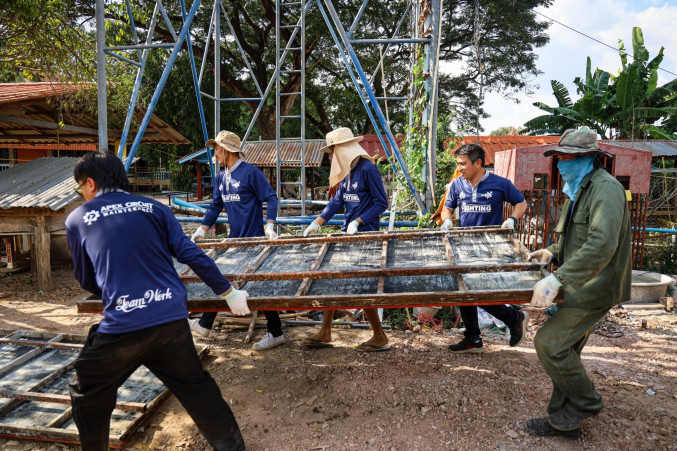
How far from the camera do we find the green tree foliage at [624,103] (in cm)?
1261

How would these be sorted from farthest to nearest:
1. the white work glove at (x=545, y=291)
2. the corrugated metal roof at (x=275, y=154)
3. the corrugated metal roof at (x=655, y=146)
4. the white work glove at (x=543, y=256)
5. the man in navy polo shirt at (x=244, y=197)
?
1. the corrugated metal roof at (x=275, y=154)
2. the corrugated metal roof at (x=655, y=146)
3. the man in navy polo shirt at (x=244, y=197)
4. the white work glove at (x=543, y=256)
5. the white work glove at (x=545, y=291)

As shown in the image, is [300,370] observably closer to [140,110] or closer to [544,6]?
[140,110]

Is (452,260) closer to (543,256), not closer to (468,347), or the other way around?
(543,256)

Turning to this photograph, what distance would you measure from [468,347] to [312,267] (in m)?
1.79

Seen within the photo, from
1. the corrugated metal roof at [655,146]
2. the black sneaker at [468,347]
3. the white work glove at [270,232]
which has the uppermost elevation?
the corrugated metal roof at [655,146]

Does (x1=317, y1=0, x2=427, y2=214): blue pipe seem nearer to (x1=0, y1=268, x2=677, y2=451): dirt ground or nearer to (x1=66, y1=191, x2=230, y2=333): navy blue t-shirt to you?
(x1=0, y1=268, x2=677, y2=451): dirt ground

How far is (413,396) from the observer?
334cm

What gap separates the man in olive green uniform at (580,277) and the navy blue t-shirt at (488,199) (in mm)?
1282

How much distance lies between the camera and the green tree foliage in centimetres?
1261

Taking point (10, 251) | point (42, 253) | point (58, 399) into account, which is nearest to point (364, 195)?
point (58, 399)

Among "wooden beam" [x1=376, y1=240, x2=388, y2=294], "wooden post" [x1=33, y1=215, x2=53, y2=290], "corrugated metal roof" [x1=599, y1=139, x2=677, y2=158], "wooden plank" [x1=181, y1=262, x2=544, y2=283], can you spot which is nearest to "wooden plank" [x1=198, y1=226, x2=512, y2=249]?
"wooden beam" [x1=376, y1=240, x2=388, y2=294]

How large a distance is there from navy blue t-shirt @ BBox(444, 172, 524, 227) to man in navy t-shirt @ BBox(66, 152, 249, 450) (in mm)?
2620

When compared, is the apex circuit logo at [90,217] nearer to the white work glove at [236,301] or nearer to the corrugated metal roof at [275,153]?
the white work glove at [236,301]

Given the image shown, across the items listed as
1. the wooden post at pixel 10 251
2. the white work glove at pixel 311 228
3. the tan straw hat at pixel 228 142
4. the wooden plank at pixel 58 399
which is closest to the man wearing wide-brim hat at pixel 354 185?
the white work glove at pixel 311 228
